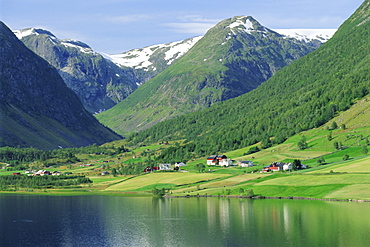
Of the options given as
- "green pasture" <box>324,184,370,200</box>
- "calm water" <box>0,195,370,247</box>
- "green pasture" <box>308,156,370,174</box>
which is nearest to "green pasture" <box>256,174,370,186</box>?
"green pasture" <box>324,184,370,200</box>

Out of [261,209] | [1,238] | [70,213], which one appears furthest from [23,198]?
[261,209]

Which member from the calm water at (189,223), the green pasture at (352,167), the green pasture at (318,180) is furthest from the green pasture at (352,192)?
the green pasture at (352,167)

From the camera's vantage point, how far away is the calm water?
9812cm

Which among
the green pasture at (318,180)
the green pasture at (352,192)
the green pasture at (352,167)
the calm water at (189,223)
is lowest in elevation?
the calm water at (189,223)

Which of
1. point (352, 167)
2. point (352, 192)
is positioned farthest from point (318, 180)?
point (352, 192)

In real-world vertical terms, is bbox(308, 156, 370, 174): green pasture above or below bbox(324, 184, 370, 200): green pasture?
above

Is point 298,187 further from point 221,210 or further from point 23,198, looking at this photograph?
point 23,198

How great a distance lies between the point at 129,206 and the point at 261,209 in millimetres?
42584

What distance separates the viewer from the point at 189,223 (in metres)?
119

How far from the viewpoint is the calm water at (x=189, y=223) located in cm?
9812

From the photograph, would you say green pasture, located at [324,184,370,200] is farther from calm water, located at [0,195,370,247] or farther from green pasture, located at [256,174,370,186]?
calm water, located at [0,195,370,247]

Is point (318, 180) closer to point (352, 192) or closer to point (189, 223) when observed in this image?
point (352, 192)

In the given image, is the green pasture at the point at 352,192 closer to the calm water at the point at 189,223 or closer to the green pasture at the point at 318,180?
the green pasture at the point at 318,180

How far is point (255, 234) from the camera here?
101812 mm
